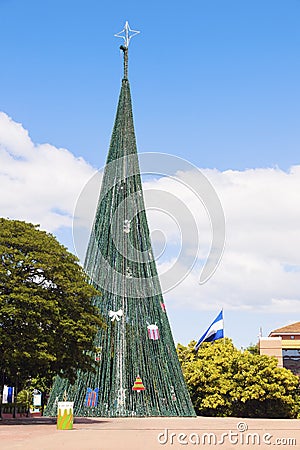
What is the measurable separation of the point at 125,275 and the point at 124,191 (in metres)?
4.58

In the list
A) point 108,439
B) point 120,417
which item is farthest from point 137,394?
point 108,439

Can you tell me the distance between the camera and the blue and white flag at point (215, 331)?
123 feet

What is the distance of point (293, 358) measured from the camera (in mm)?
45094

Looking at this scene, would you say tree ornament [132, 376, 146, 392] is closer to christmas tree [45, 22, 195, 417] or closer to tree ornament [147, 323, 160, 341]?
christmas tree [45, 22, 195, 417]

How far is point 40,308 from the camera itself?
65.9ft

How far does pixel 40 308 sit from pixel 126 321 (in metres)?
8.91

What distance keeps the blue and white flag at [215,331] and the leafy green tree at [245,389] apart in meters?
1.81

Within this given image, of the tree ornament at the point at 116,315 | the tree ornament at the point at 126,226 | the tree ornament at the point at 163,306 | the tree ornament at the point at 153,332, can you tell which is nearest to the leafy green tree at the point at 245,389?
the tree ornament at the point at 163,306

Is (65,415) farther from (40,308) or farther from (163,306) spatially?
(163,306)

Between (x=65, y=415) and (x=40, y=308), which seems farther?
(x=40, y=308)

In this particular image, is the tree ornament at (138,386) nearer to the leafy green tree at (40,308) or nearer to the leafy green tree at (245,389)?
the leafy green tree at (40,308)

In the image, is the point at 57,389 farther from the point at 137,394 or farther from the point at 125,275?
the point at 125,275

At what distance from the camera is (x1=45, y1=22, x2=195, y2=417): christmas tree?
2714cm

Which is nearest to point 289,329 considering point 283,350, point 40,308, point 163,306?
point 283,350
